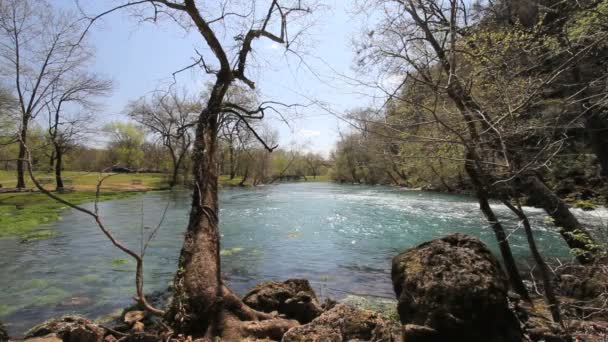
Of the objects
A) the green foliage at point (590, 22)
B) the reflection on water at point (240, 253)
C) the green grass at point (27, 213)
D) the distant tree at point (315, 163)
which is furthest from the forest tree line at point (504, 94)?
the distant tree at point (315, 163)

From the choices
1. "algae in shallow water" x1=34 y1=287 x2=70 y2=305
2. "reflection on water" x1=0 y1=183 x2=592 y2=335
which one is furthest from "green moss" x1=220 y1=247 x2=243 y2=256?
"algae in shallow water" x1=34 y1=287 x2=70 y2=305

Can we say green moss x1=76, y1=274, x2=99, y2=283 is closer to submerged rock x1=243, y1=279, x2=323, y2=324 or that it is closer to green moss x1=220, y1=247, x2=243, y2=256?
green moss x1=220, y1=247, x2=243, y2=256

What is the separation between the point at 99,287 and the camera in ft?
27.4

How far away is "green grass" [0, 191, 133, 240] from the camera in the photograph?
14.9 metres

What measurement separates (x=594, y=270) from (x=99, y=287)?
10.1 meters

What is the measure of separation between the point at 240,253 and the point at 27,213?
1500 cm

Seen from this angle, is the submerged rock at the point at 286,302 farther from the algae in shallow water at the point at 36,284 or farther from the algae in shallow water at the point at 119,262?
the algae in shallow water at the point at 119,262

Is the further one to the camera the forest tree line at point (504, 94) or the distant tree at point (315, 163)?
the distant tree at point (315, 163)

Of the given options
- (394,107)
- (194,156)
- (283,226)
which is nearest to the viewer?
(394,107)

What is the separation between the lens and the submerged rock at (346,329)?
13.8ft

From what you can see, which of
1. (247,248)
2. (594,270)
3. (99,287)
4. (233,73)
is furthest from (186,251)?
(247,248)

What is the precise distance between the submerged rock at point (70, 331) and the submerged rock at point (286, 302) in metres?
2.11

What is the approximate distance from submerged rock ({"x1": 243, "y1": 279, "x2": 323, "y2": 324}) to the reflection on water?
88.6 inches

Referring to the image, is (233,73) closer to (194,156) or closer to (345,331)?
(194,156)
